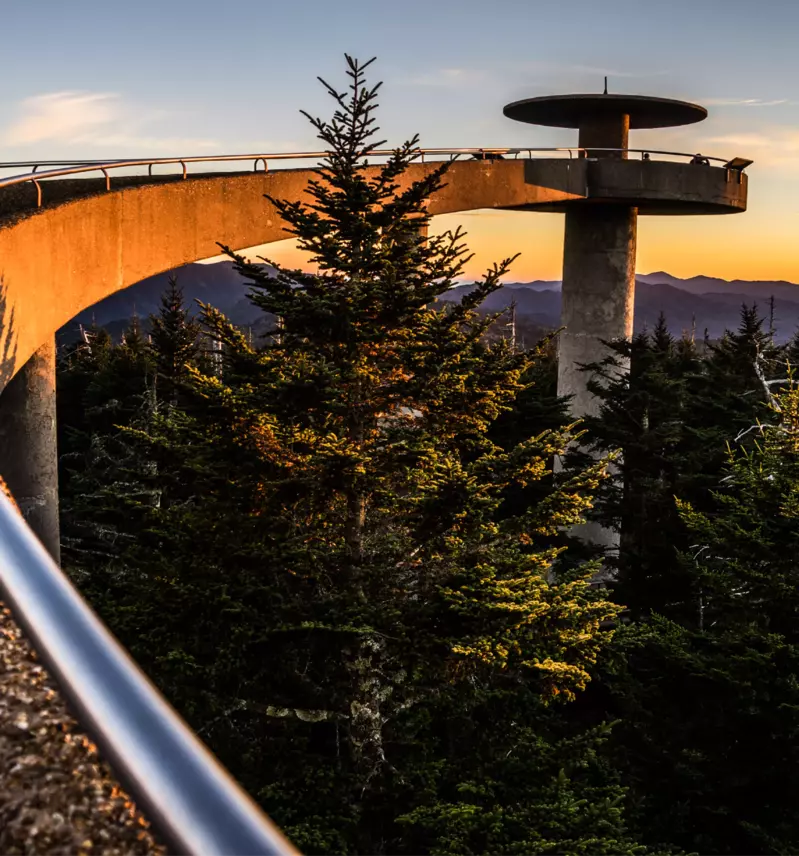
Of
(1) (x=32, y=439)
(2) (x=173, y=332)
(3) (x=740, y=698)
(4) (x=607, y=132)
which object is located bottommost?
(3) (x=740, y=698)

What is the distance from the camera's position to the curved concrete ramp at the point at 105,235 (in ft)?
29.3

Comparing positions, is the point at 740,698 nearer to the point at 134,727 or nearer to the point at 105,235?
the point at 105,235

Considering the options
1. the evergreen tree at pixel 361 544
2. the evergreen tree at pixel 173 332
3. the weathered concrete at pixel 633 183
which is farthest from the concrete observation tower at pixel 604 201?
the evergreen tree at pixel 361 544

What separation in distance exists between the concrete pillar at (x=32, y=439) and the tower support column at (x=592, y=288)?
1827 cm

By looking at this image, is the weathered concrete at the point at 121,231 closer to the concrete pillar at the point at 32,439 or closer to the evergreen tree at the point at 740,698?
the concrete pillar at the point at 32,439

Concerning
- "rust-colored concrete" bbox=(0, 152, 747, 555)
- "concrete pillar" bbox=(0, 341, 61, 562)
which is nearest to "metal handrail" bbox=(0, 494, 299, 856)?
Result: "rust-colored concrete" bbox=(0, 152, 747, 555)

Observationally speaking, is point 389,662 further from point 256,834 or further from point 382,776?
A: point 256,834

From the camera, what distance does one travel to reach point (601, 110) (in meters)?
27.8

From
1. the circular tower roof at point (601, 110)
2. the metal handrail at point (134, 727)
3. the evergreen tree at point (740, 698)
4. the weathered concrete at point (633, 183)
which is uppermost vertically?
the circular tower roof at point (601, 110)

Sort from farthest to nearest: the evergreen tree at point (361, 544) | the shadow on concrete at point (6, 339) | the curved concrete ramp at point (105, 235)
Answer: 1. the evergreen tree at point (361, 544)
2. the curved concrete ramp at point (105, 235)
3. the shadow on concrete at point (6, 339)

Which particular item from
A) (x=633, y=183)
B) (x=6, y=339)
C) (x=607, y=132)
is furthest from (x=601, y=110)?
(x=6, y=339)

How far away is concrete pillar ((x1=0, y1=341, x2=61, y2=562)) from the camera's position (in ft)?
36.1

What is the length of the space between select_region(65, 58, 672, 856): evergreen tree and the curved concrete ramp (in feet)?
5.32

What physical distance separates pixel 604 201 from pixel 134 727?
1080 inches
